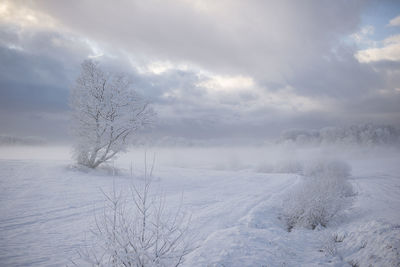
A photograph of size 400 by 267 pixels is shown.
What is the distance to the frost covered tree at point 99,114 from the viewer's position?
63.3ft

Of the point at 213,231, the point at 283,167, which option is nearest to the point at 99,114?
the point at 213,231

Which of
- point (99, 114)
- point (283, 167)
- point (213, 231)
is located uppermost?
point (99, 114)

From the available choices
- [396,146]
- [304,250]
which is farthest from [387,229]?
[396,146]

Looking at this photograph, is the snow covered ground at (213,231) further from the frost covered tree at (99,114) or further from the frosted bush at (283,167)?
the frosted bush at (283,167)

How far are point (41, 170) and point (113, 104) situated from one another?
836 cm

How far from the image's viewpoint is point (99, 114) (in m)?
19.7

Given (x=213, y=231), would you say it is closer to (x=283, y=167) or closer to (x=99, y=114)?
(x=99, y=114)

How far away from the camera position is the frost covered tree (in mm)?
19297

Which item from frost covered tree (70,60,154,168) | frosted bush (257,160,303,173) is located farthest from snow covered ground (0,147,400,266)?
frosted bush (257,160,303,173)

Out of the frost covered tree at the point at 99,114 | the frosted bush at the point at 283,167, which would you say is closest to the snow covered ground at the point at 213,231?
the frost covered tree at the point at 99,114

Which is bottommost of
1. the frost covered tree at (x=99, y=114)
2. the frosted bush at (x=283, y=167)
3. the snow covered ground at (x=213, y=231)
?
the frosted bush at (x=283, y=167)

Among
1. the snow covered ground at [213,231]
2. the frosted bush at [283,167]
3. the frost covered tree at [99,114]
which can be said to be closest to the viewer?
the snow covered ground at [213,231]

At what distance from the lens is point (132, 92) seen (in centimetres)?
2061

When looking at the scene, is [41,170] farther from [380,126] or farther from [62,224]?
[380,126]
